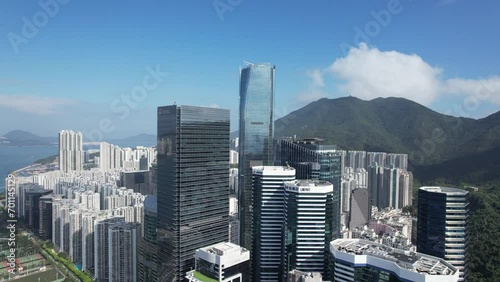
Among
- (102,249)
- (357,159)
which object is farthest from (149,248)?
(357,159)

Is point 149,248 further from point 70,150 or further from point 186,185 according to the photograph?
point 70,150

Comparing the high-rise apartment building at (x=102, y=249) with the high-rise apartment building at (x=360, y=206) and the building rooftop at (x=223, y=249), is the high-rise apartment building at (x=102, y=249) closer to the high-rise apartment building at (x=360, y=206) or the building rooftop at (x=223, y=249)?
the building rooftop at (x=223, y=249)

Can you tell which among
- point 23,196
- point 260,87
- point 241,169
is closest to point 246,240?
point 241,169

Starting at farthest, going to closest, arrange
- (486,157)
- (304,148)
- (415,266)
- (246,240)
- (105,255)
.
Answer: (486,157)
(246,240)
(105,255)
(304,148)
(415,266)

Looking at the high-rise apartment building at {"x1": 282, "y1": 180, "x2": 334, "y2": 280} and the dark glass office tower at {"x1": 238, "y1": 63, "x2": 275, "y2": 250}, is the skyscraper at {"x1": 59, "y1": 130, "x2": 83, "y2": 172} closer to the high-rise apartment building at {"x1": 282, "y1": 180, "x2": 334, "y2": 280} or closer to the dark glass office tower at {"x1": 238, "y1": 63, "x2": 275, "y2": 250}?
the dark glass office tower at {"x1": 238, "y1": 63, "x2": 275, "y2": 250}

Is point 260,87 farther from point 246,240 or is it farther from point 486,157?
point 486,157

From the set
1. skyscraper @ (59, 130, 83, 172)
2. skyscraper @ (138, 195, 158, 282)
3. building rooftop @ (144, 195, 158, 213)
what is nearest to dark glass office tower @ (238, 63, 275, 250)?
building rooftop @ (144, 195, 158, 213)
